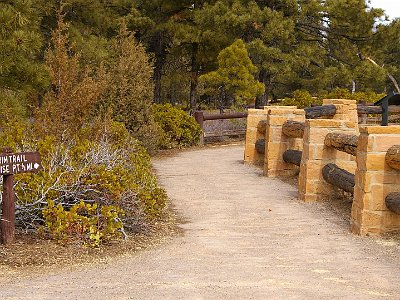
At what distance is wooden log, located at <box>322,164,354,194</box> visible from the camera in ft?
24.8

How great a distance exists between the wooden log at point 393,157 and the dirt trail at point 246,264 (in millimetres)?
841

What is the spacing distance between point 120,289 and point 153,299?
1.15 feet

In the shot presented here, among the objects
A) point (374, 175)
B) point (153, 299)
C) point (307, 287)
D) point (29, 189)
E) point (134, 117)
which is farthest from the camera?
point (134, 117)

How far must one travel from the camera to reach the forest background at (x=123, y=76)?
20.4ft

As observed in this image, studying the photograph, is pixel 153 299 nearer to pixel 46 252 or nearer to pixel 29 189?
pixel 46 252

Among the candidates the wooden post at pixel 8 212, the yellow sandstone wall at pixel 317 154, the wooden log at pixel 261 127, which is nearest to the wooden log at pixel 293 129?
the yellow sandstone wall at pixel 317 154

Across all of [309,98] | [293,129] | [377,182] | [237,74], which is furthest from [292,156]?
[309,98]

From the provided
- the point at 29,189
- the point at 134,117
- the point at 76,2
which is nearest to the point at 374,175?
the point at 29,189

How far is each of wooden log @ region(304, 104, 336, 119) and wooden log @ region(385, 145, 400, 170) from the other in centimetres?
495

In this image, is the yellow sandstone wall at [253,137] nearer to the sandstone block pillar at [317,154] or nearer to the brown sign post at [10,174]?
the sandstone block pillar at [317,154]

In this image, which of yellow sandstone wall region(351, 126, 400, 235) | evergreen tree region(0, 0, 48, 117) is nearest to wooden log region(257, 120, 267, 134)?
evergreen tree region(0, 0, 48, 117)

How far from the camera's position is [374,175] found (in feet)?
20.9

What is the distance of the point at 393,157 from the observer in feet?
20.1

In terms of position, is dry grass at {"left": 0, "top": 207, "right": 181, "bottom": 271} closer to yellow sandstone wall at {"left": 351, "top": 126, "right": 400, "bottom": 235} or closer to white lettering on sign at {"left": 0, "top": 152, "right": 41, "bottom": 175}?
white lettering on sign at {"left": 0, "top": 152, "right": 41, "bottom": 175}
